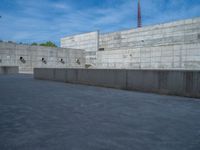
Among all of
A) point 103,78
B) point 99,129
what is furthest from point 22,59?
point 99,129

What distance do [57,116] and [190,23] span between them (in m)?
27.6

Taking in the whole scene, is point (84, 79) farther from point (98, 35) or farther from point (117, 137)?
point (98, 35)

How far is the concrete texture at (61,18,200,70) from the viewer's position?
706 inches

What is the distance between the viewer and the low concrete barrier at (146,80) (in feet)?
17.1

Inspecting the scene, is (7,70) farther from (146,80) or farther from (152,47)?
(152,47)

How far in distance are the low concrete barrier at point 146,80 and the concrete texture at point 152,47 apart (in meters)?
13.8

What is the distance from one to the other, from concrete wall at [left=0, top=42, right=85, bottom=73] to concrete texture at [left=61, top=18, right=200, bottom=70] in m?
2.99

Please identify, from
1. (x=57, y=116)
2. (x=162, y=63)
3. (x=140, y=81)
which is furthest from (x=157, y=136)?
(x=162, y=63)

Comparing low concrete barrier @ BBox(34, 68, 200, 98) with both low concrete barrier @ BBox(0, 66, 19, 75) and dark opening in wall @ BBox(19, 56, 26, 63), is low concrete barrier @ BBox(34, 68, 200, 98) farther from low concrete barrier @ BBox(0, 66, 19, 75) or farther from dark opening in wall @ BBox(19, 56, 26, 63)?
dark opening in wall @ BBox(19, 56, 26, 63)

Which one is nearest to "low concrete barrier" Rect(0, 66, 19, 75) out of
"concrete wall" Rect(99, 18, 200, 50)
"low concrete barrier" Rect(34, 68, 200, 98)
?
"low concrete barrier" Rect(34, 68, 200, 98)

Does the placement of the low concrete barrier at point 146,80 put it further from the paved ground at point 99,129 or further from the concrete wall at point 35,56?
the concrete wall at point 35,56

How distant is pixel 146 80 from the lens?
246 inches

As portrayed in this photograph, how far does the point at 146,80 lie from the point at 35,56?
22013 millimetres

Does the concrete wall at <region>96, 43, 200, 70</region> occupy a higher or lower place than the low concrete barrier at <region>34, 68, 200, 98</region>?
higher
